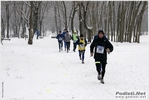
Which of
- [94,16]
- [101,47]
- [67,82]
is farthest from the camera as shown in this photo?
[94,16]

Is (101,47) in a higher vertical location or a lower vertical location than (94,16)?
lower

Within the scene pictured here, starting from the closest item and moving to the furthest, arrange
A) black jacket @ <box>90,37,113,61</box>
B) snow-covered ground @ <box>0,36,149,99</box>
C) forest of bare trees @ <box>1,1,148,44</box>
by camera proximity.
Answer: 1. snow-covered ground @ <box>0,36,149,99</box>
2. black jacket @ <box>90,37,113,61</box>
3. forest of bare trees @ <box>1,1,148,44</box>

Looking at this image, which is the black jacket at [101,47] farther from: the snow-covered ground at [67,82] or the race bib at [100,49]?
the snow-covered ground at [67,82]

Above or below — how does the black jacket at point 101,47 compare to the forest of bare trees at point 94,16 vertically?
below

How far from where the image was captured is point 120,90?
7.73 metres

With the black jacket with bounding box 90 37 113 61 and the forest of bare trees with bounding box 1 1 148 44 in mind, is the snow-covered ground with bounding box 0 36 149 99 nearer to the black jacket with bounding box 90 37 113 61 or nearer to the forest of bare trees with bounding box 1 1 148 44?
the black jacket with bounding box 90 37 113 61

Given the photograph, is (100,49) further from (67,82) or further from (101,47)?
(67,82)

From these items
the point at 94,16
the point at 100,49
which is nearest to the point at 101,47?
the point at 100,49

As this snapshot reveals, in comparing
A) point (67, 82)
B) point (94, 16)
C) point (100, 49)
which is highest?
point (94, 16)

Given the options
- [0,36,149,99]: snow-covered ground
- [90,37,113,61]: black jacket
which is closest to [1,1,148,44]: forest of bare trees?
[0,36,149,99]: snow-covered ground

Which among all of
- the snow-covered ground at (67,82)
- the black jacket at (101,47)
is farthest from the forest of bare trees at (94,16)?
the black jacket at (101,47)

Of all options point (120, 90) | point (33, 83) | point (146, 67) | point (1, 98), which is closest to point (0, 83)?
point (33, 83)

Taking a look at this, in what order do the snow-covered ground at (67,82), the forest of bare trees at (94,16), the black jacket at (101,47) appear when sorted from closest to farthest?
1. the snow-covered ground at (67,82)
2. the black jacket at (101,47)
3. the forest of bare trees at (94,16)

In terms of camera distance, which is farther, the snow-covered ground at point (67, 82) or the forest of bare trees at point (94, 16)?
the forest of bare trees at point (94, 16)
